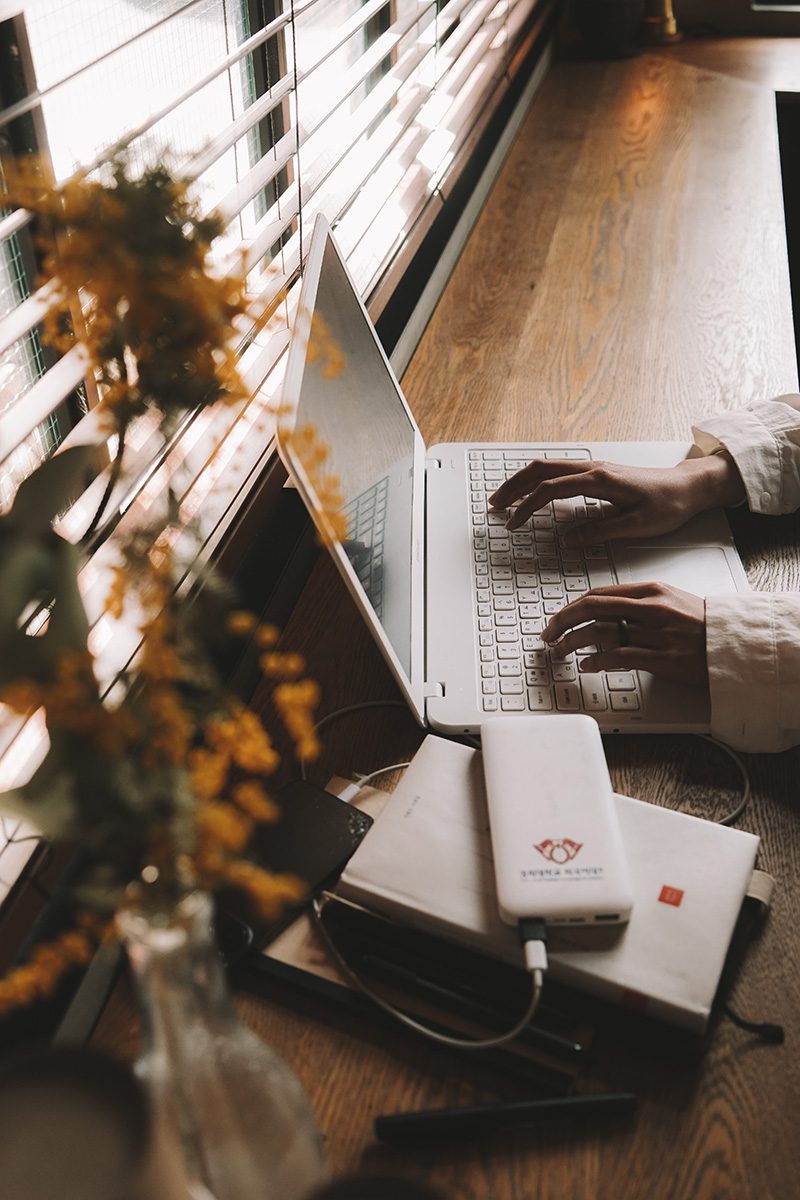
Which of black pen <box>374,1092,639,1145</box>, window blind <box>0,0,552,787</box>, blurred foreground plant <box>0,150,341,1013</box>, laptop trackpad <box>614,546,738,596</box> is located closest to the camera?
blurred foreground plant <box>0,150,341,1013</box>

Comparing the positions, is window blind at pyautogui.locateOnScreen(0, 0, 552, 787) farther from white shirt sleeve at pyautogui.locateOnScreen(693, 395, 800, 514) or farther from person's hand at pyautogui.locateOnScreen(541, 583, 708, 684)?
white shirt sleeve at pyautogui.locateOnScreen(693, 395, 800, 514)

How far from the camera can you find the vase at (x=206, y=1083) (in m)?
0.41

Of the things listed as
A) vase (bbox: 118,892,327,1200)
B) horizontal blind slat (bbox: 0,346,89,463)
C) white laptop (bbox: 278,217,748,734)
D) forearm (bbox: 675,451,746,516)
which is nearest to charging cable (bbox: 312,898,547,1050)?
vase (bbox: 118,892,327,1200)

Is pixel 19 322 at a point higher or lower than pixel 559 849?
higher

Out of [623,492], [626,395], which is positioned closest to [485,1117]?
[623,492]

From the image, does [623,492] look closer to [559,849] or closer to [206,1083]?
[559,849]

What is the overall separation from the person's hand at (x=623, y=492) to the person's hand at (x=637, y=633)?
0.14 m

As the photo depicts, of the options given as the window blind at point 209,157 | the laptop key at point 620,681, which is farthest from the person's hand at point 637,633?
the window blind at point 209,157

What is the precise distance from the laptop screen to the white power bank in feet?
0.46

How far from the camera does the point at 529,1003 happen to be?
0.65 m

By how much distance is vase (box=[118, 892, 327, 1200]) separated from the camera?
15.9 inches

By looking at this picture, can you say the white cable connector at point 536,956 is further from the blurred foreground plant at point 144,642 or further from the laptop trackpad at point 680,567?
the laptop trackpad at point 680,567

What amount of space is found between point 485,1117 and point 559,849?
17cm

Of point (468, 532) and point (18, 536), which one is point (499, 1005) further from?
point (468, 532)
